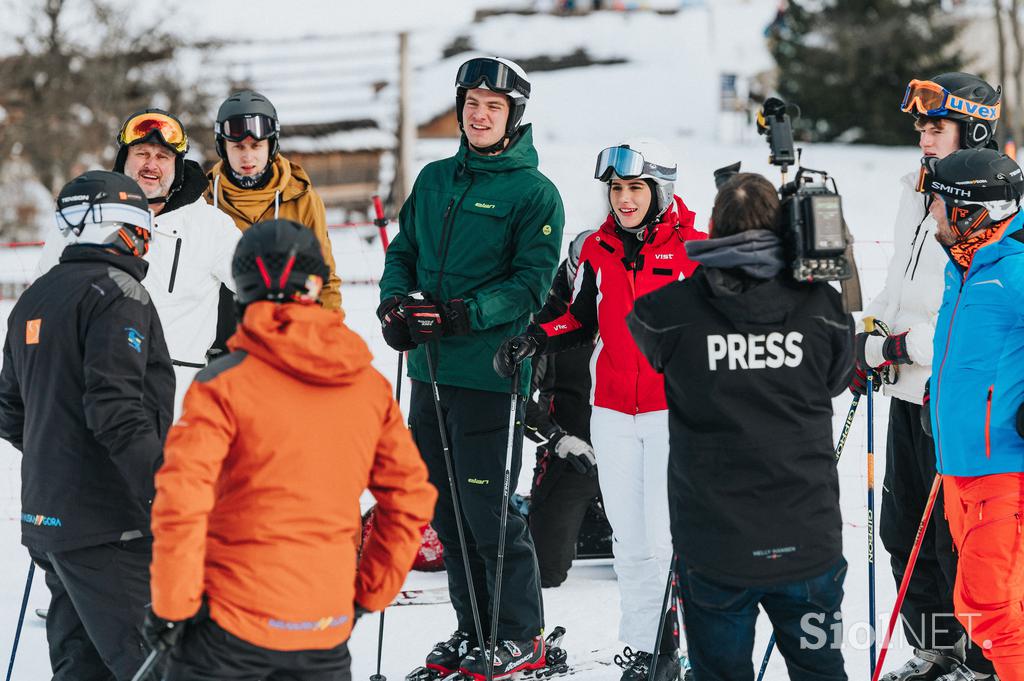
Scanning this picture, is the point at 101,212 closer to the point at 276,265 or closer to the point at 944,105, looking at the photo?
the point at 276,265

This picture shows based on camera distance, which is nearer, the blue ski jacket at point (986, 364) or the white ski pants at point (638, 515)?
the blue ski jacket at point (986, 364)

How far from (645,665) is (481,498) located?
0.86 metres

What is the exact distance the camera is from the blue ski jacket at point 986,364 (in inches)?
140

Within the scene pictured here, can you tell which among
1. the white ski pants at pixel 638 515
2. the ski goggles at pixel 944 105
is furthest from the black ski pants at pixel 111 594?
the ski goggles at pixel 944 105

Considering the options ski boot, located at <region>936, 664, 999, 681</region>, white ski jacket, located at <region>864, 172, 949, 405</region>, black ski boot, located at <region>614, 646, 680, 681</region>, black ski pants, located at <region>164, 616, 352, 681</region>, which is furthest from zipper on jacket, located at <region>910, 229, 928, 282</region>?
black ski pants, located at <region>164, 616, 352, 681</region>

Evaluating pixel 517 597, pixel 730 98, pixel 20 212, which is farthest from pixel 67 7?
pixel 517 597

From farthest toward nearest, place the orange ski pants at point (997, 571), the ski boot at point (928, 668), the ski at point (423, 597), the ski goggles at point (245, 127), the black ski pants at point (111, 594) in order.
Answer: the ski at point (423, 597)
the ski goggles at point (245, 127)
the ski boot at point (928, 668)
the orange ski pants at point (997, 571)
the black ski pants at point (111, 594)

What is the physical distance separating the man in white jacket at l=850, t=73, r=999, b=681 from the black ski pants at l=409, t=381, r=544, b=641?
4.47 ft

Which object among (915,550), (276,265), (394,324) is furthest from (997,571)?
(276,265)

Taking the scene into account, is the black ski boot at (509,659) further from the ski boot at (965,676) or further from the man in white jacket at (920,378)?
the ski boot at (965,676)

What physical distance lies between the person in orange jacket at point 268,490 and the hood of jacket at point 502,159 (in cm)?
182

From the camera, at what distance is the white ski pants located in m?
4.10

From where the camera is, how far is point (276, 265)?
2.72 m

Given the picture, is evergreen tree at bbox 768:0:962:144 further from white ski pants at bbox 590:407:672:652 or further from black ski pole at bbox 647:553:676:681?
black ski pole at bbox 647:553:676:681
